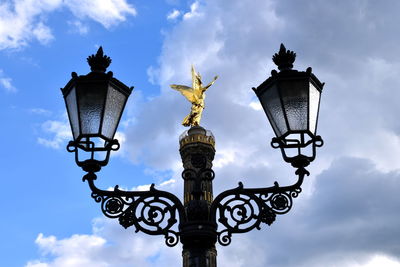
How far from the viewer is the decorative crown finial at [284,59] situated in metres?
5.45

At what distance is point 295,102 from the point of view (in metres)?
5.18

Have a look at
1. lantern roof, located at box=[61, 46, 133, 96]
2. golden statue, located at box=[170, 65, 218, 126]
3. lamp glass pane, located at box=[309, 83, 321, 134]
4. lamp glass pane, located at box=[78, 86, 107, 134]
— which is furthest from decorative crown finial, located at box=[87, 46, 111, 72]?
golden statue, located at box=[170, 65, 218, 126]

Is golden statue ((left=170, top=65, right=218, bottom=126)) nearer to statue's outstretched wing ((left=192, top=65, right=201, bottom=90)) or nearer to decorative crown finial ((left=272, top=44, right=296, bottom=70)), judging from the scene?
statue's outstretched wing ((left=192, top=65, right=201, bottom=90))

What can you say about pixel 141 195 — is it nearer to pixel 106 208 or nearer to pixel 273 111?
pixel 106 208

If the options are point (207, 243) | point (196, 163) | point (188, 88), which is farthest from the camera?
point (188, 88)

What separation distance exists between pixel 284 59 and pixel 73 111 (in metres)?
1.91

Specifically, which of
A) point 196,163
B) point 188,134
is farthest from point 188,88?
point 196,163

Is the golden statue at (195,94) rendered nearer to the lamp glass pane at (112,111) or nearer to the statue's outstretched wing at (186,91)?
the statue's outstretched wing at (186,91)

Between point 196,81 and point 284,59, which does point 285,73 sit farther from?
point 196,81

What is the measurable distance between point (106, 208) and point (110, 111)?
0.82 meters

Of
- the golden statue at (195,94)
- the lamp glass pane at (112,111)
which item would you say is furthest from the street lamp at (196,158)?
the golden statue at (195,94)

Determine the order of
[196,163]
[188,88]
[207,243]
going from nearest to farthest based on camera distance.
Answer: [207,243], [196,163], [188,88]

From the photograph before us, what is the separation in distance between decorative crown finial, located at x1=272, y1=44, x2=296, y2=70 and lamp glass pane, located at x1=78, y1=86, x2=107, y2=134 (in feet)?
5.18

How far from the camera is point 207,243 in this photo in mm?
4984
